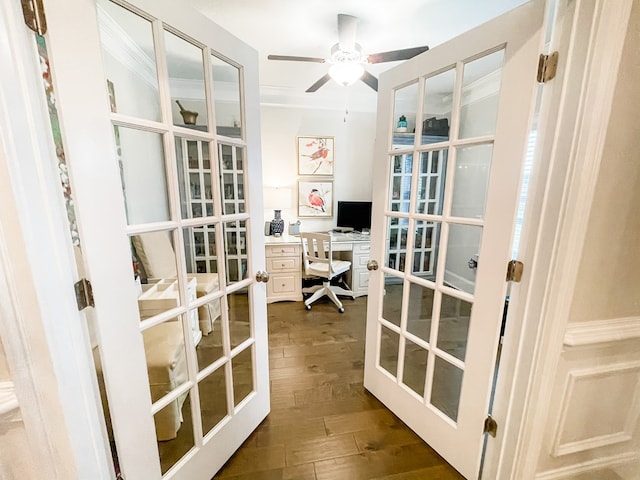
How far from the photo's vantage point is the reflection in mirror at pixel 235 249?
127 centimetres

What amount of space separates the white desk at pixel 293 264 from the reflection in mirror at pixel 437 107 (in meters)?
1.80

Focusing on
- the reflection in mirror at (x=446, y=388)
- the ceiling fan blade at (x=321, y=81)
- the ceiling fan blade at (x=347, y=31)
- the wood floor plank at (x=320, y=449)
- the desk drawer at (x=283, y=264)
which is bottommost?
the wood floor plank at (x=320, y=449)

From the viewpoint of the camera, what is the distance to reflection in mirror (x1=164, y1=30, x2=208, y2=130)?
97 centimetres

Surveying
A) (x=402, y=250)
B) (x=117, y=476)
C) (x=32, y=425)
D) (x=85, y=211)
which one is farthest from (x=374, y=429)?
(x=85, y=211)

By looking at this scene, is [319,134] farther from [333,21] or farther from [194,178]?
[194,178]

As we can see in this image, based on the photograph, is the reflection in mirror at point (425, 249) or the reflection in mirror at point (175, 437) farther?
the reflection in mirror at point (425, 249)

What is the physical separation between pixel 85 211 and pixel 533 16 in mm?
1533

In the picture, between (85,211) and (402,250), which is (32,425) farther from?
(402,250)

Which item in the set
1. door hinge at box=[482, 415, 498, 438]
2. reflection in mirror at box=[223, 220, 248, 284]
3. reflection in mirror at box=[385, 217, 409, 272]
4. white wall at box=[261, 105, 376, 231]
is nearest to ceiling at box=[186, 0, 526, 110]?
white wall at box=[261, 105, 376, 231]

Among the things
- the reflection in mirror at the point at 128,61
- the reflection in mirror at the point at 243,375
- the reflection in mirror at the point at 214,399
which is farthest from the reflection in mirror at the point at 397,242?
the reflection in mirror at the point at 128,61

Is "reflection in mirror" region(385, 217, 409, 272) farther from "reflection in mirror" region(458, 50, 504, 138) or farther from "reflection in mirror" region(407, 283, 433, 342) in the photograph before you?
"reflection in mirror" region(458, 50, 504, 138)

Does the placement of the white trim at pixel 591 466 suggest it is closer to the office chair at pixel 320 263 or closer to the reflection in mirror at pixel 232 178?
the reflection in mirror at pixel 232 178

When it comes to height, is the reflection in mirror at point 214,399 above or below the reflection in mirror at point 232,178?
below

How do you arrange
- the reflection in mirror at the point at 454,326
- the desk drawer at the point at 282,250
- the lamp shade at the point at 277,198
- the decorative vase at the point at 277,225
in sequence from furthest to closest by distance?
1. the decorative vase at the point at 277,225
2. the lamp shade at the point at 277,198
3. the desk drawer at the point at 282,250
4. the reflection in mirror at the point at 454,326
